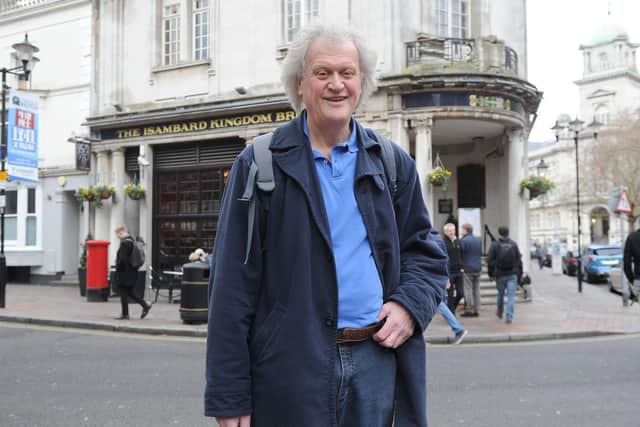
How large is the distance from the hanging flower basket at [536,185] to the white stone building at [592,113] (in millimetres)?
67261

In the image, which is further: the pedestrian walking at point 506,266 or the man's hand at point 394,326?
the pedestrian walking at point 506,266

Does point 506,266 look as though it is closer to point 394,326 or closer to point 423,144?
point 423,144

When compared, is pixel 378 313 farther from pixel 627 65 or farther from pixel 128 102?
pixel 627 65

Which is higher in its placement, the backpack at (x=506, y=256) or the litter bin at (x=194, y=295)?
the backpack at (x=506, y=256)

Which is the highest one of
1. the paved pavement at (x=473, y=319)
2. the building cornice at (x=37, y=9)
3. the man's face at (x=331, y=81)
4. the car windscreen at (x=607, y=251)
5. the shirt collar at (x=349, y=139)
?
the building cornice at (x=37, y=9)

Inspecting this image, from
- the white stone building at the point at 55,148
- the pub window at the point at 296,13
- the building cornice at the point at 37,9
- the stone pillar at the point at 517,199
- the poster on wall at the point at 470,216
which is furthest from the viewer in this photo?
the building cornice at the point at 37,9

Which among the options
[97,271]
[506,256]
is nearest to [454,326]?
[506,256]

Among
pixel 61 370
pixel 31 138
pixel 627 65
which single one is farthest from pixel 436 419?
pixel 627 65

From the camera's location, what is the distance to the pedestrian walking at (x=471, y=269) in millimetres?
13203

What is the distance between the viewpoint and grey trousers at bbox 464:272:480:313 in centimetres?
1330

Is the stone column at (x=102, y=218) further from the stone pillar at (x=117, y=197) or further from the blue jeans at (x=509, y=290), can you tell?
the blue jeans at (x=509, y=290)

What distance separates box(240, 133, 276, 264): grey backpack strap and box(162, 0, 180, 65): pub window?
18.6 metres

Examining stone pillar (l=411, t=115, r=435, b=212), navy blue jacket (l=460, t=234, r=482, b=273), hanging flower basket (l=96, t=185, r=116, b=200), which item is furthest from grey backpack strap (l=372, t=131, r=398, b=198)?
hanging flower basket (l=96, t=185, r=116, b=200)

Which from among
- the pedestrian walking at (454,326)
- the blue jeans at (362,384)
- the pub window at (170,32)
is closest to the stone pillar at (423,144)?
the pedestrian walking at (454,326)
